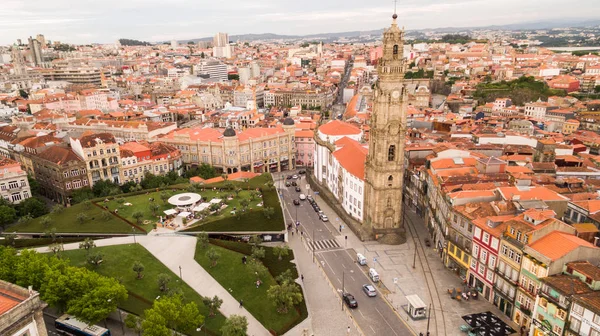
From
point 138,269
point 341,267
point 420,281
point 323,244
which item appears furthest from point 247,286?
point 420,281

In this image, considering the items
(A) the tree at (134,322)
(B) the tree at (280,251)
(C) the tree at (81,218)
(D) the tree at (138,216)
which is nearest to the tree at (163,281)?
(A) the tree at (134,322)

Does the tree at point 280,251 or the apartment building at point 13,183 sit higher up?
the apartment building at point 13,183

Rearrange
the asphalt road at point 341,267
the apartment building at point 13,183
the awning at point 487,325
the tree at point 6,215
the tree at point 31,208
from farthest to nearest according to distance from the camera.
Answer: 1. the apartment building at point 13,183
2. the tree at point 31,208
3. the tree at point 6,215
4. the asphalt road at point 341,267
5. the awning at point 487,325

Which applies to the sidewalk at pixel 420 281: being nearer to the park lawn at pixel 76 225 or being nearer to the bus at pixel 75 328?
the bus at pixel 75 328

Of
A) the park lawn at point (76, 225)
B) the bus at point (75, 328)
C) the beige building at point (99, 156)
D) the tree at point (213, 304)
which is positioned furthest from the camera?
the beige building at point (99, 156)

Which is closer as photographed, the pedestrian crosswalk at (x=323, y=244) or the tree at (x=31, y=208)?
the pedestrian crosswalk at (x=323, y=244)

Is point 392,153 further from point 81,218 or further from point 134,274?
point 81,218

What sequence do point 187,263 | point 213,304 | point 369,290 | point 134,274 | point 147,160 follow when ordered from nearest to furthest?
point 213,304, point 369,290, point 134,274, point 187,263, point 147,160

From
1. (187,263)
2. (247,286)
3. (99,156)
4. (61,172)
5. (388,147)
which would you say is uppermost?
(388,147)
